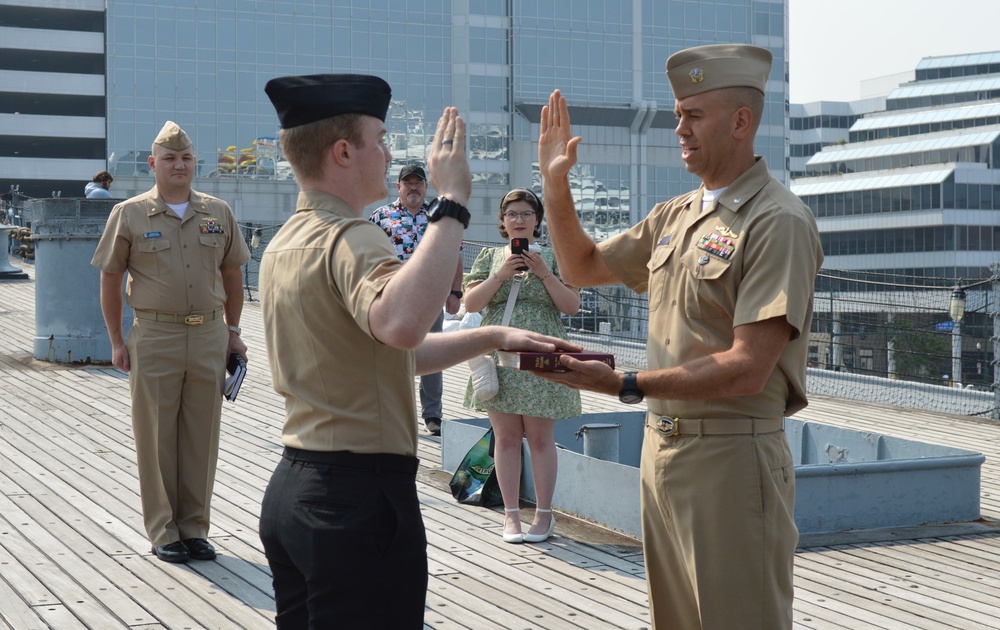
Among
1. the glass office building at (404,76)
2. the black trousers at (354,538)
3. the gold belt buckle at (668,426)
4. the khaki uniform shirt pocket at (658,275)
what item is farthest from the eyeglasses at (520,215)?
the glass office building at (404,76)

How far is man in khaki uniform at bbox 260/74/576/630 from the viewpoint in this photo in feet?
8.36

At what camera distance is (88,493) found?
727 centimetres

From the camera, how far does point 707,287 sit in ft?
9.74

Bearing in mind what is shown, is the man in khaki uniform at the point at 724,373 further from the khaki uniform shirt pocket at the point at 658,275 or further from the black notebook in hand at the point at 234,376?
the black notebook in hand at the point at 234,376

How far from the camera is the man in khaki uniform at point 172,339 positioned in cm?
577

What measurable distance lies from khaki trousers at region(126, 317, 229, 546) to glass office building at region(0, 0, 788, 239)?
51.7 meters

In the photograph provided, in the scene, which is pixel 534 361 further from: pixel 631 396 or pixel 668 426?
pixel 668 426

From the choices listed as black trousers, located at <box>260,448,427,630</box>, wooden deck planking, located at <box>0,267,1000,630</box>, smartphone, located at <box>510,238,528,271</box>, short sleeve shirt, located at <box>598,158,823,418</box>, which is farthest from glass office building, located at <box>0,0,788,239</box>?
black trousers, located at <box>260,448,427,630</box>

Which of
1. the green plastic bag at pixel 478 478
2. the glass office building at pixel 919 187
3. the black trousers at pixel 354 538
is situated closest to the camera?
the black trousers at pixel 354 538

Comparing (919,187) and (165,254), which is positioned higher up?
(919,187)

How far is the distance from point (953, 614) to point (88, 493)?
503 cm

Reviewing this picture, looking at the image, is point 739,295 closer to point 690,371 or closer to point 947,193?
point 690,371

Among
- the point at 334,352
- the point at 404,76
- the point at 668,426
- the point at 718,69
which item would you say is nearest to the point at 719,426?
the point at 668,426

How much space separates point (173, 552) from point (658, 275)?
347cm
